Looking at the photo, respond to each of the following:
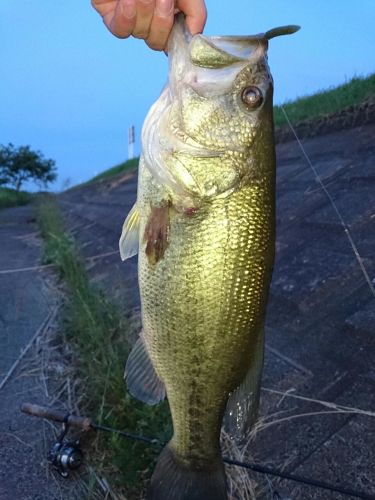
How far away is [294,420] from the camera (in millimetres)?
2709

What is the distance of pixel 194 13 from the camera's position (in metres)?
2.04

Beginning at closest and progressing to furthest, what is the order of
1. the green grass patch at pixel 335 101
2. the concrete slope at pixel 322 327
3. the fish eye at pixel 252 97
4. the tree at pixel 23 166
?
1. the fish eye at pixel 252 97
2. the concrete slope at pixel 322 327
3. the green grass patch at pixel 335 101
4. the tree at pixel 23 166

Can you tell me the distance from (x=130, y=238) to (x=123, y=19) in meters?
0.79

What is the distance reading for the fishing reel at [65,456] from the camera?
8.91 feet

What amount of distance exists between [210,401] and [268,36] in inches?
52.4

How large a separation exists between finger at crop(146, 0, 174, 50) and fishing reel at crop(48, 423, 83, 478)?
1806 mm

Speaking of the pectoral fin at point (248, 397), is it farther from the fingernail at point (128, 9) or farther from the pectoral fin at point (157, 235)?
the fingernail at point (128, 9)

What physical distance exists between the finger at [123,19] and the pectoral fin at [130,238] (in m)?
0.64

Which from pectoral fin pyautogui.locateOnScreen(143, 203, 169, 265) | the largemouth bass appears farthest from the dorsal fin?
pectoral fin pyautogui.locateOnScreen(143, 203, 169, 265)

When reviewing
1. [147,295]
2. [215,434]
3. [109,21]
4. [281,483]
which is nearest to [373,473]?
[281,483]

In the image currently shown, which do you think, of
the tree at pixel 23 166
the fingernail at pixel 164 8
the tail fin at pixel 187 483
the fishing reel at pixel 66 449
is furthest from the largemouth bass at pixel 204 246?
the tree at pixel 23 166

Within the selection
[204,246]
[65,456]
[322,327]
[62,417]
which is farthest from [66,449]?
[322,327]

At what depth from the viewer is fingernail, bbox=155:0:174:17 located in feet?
6.32

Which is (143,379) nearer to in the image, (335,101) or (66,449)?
(66,449)
